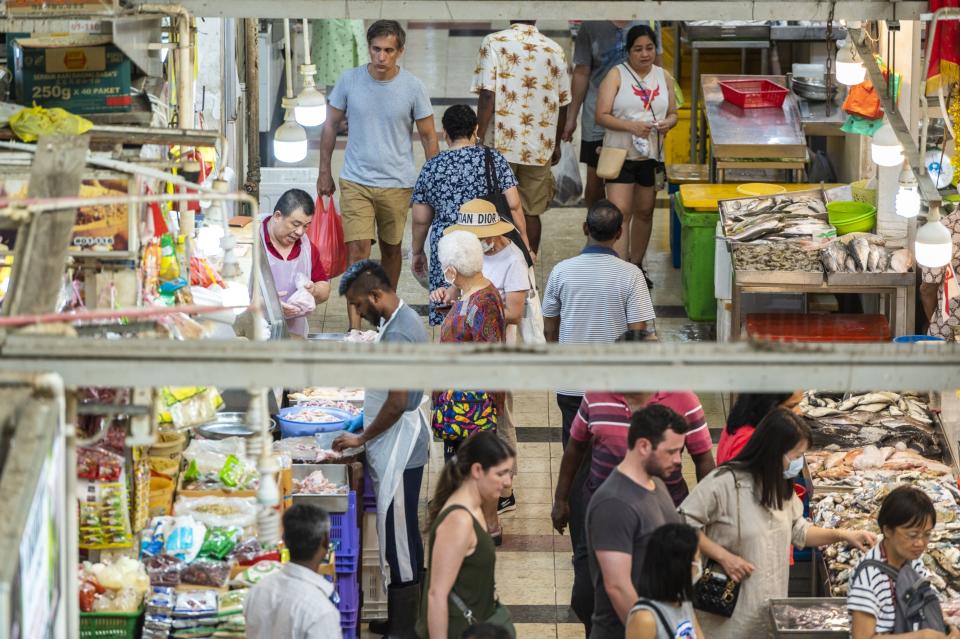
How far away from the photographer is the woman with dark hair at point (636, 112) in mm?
11312

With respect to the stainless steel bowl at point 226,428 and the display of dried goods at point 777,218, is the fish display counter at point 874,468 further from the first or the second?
the stainless steel bowl at point 226,428

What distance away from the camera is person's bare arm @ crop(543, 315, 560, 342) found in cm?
828

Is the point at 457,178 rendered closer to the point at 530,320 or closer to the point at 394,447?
the point at 530,320

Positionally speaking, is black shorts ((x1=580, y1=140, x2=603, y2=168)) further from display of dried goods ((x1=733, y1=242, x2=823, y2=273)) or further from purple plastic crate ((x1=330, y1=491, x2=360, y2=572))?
purple plastic crate ((x1=330, y1=491, x2=360, y2=572))

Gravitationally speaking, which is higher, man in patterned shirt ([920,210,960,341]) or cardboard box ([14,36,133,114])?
cardboard box ([14,36,133,114])

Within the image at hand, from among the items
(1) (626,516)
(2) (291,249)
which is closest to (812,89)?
(2) (291,249)

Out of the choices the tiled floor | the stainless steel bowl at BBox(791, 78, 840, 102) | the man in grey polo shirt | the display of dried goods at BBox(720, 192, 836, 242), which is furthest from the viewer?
the stainless steel bowl at BBox(791, 78, 840, 102)

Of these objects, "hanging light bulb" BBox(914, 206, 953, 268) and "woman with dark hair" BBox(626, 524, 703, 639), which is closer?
"woman with dark hair" BBox(626, 524, 703, 639)

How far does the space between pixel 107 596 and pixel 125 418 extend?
72cm

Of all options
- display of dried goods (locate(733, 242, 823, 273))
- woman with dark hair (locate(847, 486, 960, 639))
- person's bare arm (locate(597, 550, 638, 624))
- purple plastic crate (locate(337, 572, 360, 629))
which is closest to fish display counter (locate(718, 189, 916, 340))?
display of dried goods (locate(733, 242, 823, 273))

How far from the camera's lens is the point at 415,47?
20281mm

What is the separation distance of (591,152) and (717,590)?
6528mm

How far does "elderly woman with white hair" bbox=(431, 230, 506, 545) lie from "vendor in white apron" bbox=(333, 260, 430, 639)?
18 cm

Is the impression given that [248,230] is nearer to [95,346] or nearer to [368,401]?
[368,401]
